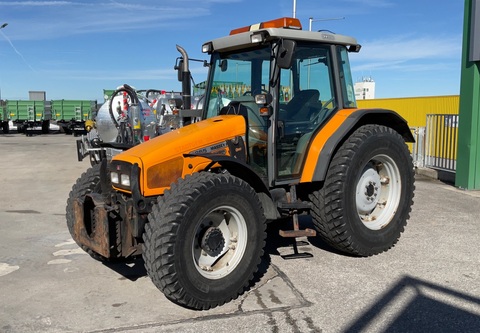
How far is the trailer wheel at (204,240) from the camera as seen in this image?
3576 millimetres

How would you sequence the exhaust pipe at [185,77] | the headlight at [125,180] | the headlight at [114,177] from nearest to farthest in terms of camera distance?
the headlight at [125,180], the headlight at [114,177], the exhaust pipe at [185,77]

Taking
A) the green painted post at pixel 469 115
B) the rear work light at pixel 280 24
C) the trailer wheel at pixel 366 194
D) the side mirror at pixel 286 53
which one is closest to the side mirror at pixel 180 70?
the rear work light at pixel 280 24

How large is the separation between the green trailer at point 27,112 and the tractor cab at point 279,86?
27.8 metres

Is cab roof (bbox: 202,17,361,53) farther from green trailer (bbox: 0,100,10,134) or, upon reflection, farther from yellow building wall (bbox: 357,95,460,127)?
green trailer (bbox: 0,100,10,134)

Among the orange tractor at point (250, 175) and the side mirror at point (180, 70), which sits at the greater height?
the side mirror at point (180, 70)

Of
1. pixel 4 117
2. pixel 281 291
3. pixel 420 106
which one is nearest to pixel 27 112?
pixel 4 117

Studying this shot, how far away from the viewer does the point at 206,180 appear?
12.4 ft

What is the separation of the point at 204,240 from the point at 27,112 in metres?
29.3

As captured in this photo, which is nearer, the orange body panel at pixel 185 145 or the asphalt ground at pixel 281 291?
the asphalt ground at pixel 281 291

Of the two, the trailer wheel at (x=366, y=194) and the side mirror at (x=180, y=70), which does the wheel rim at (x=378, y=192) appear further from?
the side mirror at (x=180, y=70)

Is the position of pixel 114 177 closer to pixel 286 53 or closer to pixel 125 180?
pixel 125 180

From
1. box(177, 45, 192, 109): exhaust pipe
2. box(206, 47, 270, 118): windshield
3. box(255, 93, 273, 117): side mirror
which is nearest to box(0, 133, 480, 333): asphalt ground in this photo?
box(255, 93, 273, 117): side mirror

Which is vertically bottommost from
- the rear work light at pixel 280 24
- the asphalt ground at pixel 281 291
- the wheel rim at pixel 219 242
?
the asphalt ground at pixel 281 291

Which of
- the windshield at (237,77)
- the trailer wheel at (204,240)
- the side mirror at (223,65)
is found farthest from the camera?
the side mirror at (223,65)
